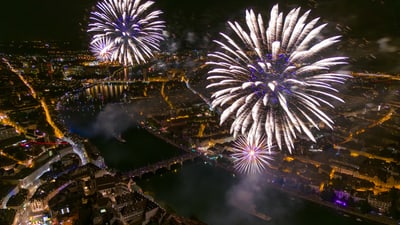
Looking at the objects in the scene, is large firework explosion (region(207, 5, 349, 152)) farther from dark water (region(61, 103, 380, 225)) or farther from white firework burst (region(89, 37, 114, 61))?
white firework burst (region(89, 37, 114, 61))

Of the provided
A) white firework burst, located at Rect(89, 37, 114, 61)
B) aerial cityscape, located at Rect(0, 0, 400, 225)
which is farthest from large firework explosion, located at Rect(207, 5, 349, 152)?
white firework burst, located at Rect(89, 37, 114, 61)

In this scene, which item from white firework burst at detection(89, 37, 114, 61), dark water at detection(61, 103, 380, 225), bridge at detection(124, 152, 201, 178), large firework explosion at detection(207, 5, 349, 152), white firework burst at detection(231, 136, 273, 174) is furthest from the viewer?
white firework burst at detection(89, 37, 114, 61)

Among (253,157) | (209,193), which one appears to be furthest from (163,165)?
(253,157)

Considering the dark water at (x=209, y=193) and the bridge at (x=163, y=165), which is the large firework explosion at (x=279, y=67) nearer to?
the dark water at (x=209, y=193)

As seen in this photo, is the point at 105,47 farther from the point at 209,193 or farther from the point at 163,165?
the point at 209,193

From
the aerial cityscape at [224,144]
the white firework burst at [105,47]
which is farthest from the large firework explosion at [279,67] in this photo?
the white firework burst at [105,47]
